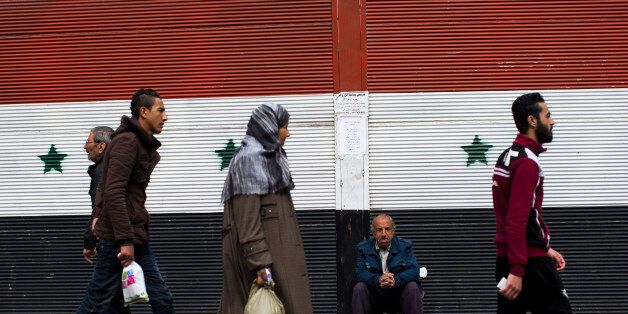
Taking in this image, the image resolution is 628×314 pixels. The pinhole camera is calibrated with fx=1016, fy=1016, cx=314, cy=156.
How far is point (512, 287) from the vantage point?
213 inches

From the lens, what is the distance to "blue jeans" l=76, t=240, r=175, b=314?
6543mm

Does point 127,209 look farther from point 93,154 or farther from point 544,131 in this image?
point 544,131

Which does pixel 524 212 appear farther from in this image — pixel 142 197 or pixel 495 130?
pixel 495 130

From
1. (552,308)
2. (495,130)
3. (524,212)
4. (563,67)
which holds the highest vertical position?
(563,67)

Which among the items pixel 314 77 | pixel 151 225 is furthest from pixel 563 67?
pixel 151 225

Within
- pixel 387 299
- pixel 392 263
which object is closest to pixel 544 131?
pixel 392 263

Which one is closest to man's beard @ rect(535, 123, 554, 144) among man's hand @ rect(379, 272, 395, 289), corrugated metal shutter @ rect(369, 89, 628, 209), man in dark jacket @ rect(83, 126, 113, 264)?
man's hand @ rect(379, 272, 395, 289)

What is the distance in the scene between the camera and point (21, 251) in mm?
9016

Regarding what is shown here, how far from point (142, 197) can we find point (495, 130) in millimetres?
3268

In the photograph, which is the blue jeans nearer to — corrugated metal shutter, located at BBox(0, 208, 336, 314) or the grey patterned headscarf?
the grey patterned headscarf

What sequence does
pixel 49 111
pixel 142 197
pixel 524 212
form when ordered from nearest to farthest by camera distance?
pixel 524 212 < pixel 142 197 < pixel 49 111

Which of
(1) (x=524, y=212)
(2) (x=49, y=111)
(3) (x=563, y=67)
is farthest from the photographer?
(2) (x=49, y=111)

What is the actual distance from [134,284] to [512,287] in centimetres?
237

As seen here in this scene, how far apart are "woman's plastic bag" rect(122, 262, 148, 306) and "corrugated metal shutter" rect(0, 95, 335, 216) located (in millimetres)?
2408
